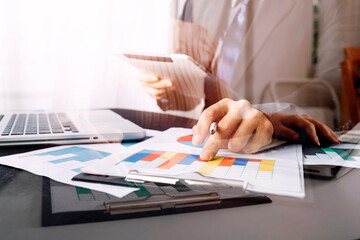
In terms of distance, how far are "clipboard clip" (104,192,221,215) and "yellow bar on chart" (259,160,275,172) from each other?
6 centimetres

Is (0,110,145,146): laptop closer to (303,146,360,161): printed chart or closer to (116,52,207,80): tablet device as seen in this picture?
(116,52,207,80): tablet device

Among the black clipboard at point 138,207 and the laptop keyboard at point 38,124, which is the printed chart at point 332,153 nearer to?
the black clipboard at point 138,207

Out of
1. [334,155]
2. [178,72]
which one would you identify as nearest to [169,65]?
[178,72]

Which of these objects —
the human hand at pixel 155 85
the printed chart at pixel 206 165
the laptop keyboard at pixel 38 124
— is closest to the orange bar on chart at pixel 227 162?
the printed chart at pixel 206 165

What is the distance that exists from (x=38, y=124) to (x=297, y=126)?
40 centimetres

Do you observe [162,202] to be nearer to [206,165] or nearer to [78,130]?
[206,165]

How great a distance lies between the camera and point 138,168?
0.27 metres

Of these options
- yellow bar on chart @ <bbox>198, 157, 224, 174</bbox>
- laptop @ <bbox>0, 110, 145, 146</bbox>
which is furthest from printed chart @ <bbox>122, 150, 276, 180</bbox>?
laptop @ <bbox>0, 110, 145, 146</bbox>

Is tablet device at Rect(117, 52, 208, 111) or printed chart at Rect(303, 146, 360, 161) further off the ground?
tablet device at Rect(117, 52, 208, 111)

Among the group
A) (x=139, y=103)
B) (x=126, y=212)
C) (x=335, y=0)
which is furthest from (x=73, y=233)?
(x=335, y=0)

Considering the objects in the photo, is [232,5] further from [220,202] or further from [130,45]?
[220,202]

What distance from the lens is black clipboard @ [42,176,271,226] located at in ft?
0.69

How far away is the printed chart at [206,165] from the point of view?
0.27 metres

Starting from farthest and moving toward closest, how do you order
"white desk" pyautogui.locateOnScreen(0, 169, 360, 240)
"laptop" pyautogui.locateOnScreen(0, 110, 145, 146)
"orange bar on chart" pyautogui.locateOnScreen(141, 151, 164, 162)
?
1. "laptop" pyautogui.locateOnScreen(0, 110, 145, 146)
2. "orange bar on chart" pyautogui.locateOnScreen(141, 151, 164, 162)
3. "white desk" pyautogui.locateOnScreen(0, 169, 360, 240)
